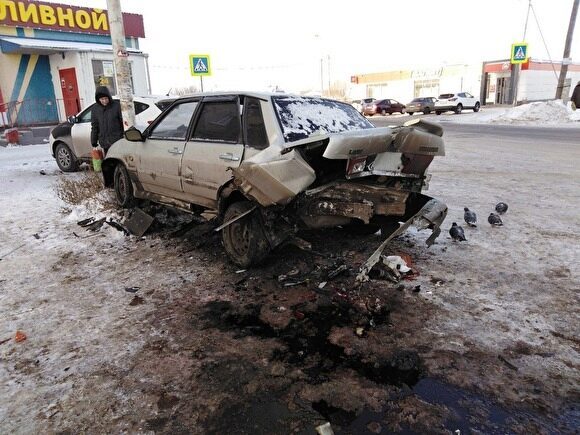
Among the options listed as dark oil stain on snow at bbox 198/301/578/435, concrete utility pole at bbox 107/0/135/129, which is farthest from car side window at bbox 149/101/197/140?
dark oil stain on snow at bbox 198/301/578/435

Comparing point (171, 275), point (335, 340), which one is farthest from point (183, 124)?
point (335, 340)

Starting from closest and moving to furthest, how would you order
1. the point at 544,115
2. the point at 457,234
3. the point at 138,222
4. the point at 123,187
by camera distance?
the point at 457,234 < the point at 138,222 < the point at 123,187 < the point at 544,115

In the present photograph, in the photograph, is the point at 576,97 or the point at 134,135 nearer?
the point at 134,135

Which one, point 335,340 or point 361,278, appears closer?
point 335,340

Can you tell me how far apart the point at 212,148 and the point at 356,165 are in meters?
1.59

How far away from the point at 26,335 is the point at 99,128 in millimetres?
5067

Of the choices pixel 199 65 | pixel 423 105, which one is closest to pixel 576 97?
pixel 423 105

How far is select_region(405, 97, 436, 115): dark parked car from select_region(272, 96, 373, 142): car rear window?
31.7 meters

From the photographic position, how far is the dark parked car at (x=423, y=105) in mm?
34531

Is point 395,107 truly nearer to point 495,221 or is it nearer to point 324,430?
point 495,221

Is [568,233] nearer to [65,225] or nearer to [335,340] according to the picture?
[335,340]

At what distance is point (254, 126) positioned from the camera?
170 inches

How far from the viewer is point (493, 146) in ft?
46.9

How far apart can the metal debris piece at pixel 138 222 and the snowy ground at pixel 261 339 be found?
0.20 meters
